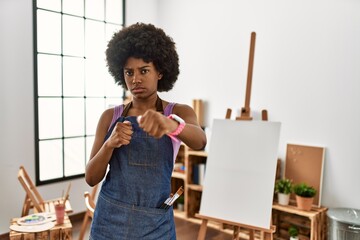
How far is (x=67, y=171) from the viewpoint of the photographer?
3588 millimetres

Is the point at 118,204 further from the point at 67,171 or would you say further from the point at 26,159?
the point at 67,171

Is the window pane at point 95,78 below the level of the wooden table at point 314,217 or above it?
above

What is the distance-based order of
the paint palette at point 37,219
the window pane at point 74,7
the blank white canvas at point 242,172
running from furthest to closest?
the window pane at point 74,7 → the paint palette at point 37,219 → the blank white canvas at point 242,172

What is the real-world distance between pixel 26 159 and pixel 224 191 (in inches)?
79.5

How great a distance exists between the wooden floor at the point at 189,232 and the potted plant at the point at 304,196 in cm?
80

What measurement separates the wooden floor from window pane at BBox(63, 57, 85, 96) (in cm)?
142

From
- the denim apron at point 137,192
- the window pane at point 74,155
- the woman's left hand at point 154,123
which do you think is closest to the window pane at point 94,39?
the window pane at point 74,155

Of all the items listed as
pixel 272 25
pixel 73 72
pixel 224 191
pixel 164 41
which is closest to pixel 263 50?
pixel 272 25

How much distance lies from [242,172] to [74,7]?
8.40ft

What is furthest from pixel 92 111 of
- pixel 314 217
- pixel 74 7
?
pixel 314 217

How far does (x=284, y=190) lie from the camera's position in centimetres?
291

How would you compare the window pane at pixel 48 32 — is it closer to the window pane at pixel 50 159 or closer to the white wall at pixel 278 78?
the white wall at pixel 278 78

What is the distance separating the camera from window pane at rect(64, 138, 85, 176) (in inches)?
141

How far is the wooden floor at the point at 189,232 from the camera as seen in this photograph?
317cm
